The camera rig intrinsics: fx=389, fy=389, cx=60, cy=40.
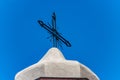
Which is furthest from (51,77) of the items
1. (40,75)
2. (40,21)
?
(40,21)

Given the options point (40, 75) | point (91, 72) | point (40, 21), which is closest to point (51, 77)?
point (40, 75)

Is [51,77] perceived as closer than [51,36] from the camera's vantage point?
Yes

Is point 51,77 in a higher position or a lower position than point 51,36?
lower

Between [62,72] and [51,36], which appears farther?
[51,36]

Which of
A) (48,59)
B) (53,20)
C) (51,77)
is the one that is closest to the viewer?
(51,77)

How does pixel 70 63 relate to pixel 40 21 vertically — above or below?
below

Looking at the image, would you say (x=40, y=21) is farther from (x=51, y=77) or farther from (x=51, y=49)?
(x=51, y=77)

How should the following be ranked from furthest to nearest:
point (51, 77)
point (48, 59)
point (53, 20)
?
point (53, 20), point (48, 59), point (51, 77)

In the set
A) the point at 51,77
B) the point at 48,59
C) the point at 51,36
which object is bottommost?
the point at 51,77

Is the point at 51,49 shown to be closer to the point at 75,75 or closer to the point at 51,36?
the point at 51,36
